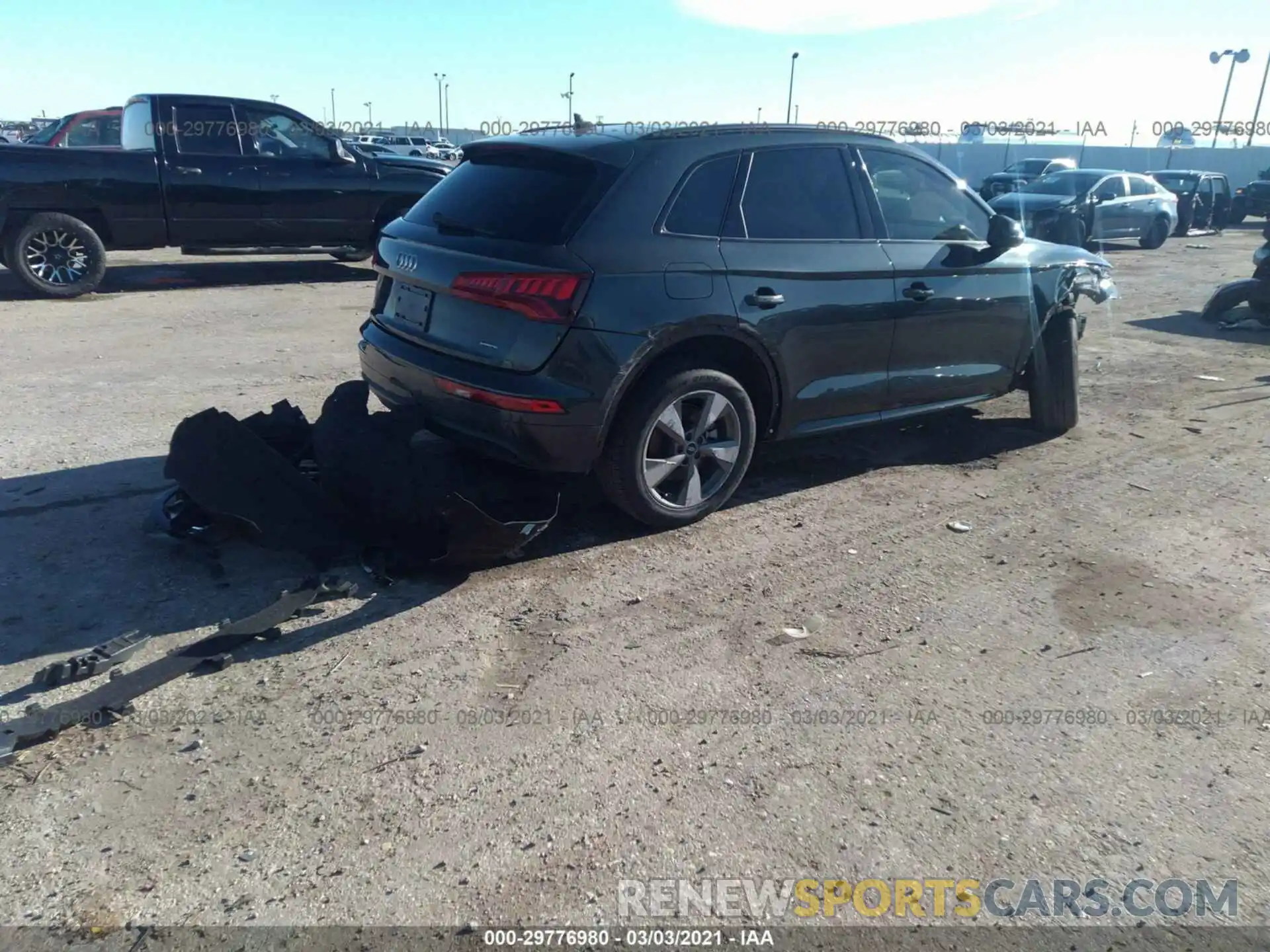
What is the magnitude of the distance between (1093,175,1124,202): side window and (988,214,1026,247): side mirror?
53.2ft

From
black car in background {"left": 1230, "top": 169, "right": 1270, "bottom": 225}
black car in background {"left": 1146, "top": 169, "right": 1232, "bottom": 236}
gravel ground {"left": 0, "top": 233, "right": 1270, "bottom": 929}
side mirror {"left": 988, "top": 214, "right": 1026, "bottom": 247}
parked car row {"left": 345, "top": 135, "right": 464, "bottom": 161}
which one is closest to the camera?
gravel ground {"left": 0, "top": 233, "right": 1270, "bottom": 929}

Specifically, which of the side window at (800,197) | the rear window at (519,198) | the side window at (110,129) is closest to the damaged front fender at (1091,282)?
the side window at (800,197)

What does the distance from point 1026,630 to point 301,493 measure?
120 inches

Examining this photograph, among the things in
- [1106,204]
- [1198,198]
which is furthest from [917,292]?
[1198,198]

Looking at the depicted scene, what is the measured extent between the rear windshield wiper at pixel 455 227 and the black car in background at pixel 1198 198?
24.2 meters

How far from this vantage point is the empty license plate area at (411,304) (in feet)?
14.7

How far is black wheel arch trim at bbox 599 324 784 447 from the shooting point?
4242 millimetres

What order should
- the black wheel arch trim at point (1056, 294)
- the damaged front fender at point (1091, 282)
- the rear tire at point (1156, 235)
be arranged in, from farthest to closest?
1. the rear tire at point (1156, 235)
2. the damaged front fender at point (1091, 282)
3. the black wheel arch trim at point (1056, 294)

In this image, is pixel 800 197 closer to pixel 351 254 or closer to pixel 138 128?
pixel 351 254

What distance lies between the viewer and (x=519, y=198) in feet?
14.5

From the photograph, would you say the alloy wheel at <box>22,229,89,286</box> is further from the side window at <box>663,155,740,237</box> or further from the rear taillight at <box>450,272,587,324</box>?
the side window at <box>663,155,740,237</box>

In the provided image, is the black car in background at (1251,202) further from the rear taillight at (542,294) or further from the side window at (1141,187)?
the rear taillight at (542,294)

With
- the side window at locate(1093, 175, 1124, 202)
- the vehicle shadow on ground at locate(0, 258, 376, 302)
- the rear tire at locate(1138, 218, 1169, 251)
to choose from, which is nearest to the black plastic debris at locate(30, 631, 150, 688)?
the vehicle shadow on ground at locate(0, 258, 376, 302)

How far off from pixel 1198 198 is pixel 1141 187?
583 cm
